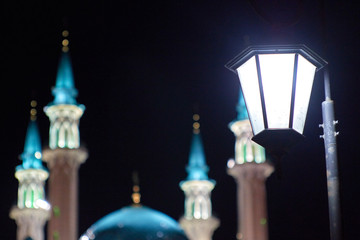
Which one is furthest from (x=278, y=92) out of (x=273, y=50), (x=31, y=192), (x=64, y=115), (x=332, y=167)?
(x=31, y=192)

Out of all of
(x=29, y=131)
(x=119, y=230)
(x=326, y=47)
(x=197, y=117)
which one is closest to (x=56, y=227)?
(x=119, y=230)

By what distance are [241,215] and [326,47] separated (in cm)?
3236

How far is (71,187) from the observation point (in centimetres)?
3547

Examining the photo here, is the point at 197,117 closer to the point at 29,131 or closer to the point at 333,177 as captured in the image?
the point at 29,131

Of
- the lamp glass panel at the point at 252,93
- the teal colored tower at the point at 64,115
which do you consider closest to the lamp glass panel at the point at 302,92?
the lamp glass panel at the point at 252,93

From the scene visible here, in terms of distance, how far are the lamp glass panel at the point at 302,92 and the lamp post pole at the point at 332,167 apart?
14.3 inches

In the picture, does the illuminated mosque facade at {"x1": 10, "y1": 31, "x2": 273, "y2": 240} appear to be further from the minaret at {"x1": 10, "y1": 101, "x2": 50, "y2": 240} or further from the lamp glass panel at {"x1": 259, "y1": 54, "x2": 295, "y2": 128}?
the lamp glass panel at {"x1": 259, "y1": 54, "x2": 295, "y2": 128}

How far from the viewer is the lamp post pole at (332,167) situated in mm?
5527

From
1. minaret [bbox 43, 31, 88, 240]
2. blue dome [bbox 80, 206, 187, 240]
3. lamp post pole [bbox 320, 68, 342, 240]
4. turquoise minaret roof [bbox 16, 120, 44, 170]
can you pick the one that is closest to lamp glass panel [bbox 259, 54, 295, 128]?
lamp post pole [bbox 320, 68, 342, 240]

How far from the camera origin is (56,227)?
34.6 m

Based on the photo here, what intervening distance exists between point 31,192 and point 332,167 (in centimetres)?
3459

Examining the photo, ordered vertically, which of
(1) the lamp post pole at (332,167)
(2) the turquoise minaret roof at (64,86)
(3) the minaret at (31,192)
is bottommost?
(1) the lamp post pole at (332,167)

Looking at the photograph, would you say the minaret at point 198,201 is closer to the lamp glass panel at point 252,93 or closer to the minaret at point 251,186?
the minaret at point 251,186

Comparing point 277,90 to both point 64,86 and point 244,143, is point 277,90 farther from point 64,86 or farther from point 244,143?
point 244,143
